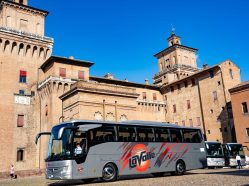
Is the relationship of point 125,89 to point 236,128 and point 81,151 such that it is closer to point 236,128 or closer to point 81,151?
point 236,128

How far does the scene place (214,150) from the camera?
93.4 ft

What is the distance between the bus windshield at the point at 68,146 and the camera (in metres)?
13.5

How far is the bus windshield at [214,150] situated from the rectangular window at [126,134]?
14.8m

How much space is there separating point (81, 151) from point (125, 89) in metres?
18.7

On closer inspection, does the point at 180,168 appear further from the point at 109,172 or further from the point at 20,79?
the point at 20,79

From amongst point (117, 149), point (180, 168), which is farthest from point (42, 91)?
point (117, 149)

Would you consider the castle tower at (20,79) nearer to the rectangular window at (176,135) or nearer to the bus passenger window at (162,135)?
the bus passenger window at (162,135)

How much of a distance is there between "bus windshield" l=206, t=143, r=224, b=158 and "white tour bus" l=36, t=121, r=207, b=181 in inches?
370

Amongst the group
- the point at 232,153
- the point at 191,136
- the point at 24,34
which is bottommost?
the point at 232,153

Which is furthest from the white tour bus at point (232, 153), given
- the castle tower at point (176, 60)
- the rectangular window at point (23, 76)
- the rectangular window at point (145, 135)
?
the rectangular window at point (23, 76)

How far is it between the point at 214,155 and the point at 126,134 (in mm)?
15860

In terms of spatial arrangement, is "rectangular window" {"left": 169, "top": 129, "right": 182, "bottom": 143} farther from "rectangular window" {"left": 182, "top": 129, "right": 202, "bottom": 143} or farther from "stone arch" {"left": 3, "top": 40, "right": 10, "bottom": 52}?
"stone arch" {"left": 3, "top": 40, "right": 10, "bottom": 52}

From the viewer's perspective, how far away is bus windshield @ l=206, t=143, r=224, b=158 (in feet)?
92.1

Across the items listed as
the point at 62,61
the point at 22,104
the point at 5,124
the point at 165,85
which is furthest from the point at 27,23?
the point at 165,85
